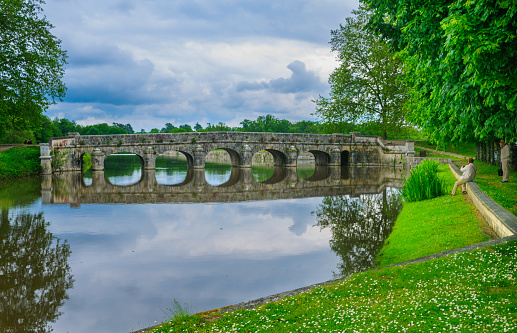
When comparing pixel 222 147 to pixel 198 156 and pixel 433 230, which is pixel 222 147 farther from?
pixel 433 230

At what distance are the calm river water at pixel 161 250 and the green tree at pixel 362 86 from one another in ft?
73.5

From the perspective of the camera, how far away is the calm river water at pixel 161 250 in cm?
759

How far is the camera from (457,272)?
21.2ft

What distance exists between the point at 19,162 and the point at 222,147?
1653 cm

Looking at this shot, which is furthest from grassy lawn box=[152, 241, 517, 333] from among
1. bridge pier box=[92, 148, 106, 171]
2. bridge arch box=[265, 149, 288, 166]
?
bridge arch box=[265, 149, 288, 166]

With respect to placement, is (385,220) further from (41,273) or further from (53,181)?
(53,181)

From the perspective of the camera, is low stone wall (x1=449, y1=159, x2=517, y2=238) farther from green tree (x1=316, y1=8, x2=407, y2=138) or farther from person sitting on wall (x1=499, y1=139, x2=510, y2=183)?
green tree (x1=316, y1=8, x2=407, y2=138)

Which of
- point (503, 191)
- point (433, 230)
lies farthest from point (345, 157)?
point (433, 230)

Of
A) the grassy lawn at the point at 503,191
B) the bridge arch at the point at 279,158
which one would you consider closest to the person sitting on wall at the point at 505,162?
the grassy lawn at the point at 503,191

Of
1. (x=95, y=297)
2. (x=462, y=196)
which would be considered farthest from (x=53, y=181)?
(x=462, y=196)

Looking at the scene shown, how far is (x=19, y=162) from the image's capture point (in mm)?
29516

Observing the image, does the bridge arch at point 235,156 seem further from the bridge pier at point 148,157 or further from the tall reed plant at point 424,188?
the tall reed plant at point 424,188

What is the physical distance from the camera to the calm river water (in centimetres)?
759

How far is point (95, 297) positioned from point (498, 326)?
682 cm
